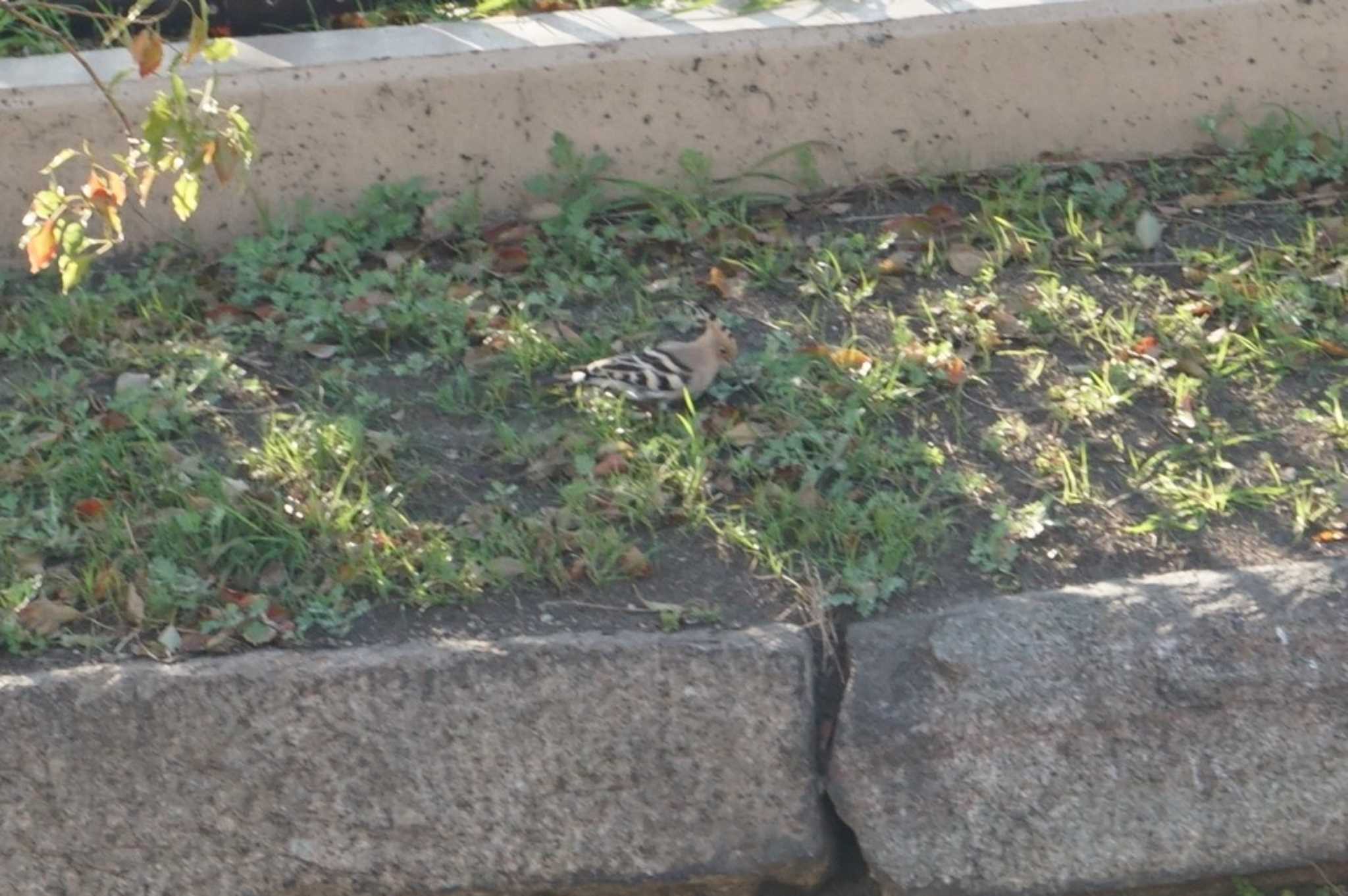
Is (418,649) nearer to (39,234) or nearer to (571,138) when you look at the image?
(39,234)

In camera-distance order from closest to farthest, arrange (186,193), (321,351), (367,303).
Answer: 1. (186,193)
2. (321,351)
3. (367,303)

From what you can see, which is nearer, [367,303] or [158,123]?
[158,123]

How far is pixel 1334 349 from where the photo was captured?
432 cm

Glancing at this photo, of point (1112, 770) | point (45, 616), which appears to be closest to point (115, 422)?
point (45, 616)

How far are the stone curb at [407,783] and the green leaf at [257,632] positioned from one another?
0.56ft

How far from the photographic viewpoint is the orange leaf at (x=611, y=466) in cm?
404

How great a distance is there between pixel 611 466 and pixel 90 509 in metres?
1.16

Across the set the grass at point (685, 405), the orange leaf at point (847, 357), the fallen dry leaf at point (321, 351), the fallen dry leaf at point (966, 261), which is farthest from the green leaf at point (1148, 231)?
the fallen dry leaf at point (321, 351)

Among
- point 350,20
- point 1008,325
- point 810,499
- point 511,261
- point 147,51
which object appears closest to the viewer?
point 147,51

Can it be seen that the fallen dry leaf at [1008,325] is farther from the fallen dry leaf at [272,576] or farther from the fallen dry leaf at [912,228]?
the fallen dry leaf at [272,576]

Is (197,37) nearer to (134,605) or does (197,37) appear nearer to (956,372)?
(134,605)

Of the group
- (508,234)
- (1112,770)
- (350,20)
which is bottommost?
(1112,770)

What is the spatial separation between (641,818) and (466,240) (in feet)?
6.91

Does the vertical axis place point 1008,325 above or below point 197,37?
below
